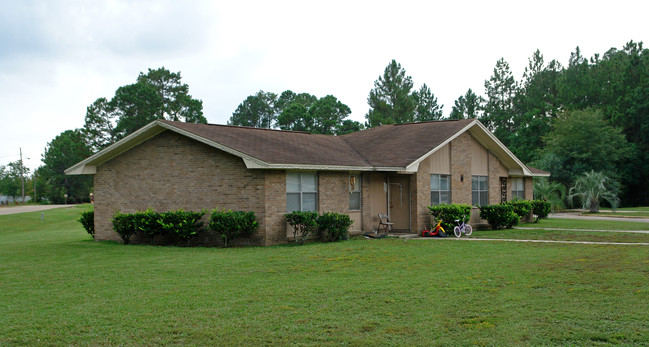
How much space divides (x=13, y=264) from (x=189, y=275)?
516 cm

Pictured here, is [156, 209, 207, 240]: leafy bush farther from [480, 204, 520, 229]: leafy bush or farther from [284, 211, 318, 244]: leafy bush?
[480, 204, 520, 229]: leafy bush

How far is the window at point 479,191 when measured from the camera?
2394cm

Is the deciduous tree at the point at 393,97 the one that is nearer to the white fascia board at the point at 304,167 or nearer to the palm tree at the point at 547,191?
the palm tree at the point at 547,191

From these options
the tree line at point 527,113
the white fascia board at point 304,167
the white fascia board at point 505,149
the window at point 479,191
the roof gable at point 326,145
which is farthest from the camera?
the tree line at point 527,113

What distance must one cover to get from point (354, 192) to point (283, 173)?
3719mm

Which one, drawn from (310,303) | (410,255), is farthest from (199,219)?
(310,303)

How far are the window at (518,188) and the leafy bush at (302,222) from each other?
1354 cm

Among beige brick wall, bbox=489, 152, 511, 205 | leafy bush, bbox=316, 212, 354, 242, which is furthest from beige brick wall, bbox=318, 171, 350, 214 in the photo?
beige brick wall, bbox=489, 152, 511, 205

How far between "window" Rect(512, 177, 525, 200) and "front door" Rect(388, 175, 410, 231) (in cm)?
843

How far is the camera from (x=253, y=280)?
1020 cm

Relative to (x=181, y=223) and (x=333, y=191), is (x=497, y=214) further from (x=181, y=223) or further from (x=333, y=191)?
(x=181, y=223)

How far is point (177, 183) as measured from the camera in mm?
18125

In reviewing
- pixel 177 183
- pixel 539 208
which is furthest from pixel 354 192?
pixel 539 208

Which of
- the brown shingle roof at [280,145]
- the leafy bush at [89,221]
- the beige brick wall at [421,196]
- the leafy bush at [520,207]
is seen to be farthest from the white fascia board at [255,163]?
the leafy bush at [520,207]
